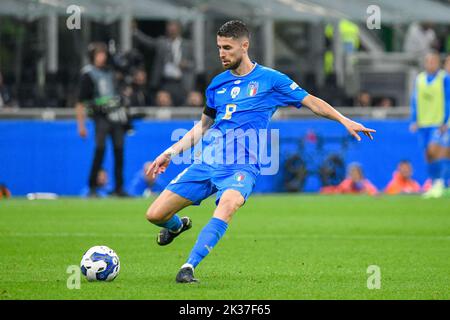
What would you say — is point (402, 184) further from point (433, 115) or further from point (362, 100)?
point (362, 100)

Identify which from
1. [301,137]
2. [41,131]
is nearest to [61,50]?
[41,131]

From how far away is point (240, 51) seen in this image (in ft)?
32.0

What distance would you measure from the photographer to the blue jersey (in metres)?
9.96

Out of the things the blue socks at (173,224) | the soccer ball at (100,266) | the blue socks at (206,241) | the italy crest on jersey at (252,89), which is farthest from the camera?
the blue socks at (173,224)

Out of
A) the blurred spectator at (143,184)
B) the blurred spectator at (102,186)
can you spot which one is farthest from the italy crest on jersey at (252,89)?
the blurred spectator at (143,184)

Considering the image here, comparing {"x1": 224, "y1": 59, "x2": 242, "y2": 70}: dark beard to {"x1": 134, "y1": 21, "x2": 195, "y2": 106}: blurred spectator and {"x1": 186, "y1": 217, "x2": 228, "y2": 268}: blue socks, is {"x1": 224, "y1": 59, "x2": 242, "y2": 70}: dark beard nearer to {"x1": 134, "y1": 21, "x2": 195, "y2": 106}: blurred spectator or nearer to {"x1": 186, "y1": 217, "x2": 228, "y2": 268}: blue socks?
{"x1": 186, "y1": 217, "x2": 228, "y2": 268}: blue socks

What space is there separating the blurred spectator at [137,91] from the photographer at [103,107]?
1524 millimetres

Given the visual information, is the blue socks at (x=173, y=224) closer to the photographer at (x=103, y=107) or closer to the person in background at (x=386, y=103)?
the photographer at (x=103, y=107)

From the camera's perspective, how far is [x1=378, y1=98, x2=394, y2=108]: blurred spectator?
24408 millimetres

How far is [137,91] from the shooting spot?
22.8 m

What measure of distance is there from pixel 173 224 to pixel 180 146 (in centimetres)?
79

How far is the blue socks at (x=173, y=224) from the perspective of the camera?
10250 millimetres
